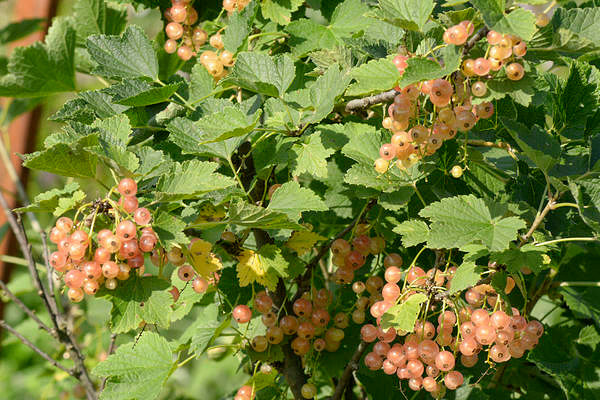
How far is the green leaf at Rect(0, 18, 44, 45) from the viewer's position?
185 cm

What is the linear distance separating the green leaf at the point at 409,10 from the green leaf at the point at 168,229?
0.37 meters

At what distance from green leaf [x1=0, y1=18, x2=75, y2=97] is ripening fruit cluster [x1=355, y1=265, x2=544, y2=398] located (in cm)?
82

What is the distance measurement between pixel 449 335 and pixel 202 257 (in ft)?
1.20

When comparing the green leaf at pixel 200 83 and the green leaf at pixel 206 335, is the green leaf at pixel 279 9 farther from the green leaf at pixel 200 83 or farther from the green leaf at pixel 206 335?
the green leaf at pixel 206 335

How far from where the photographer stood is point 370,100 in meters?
0.93

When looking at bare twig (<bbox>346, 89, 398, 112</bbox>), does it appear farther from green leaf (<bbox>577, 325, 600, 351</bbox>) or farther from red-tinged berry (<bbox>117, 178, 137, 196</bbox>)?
green leaf (<bbox>577, 325, 600, 351</bbox>)

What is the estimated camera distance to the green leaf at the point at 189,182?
77 centimetres

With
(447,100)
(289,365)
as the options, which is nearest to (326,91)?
(447,100)

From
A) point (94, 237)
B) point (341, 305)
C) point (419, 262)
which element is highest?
point (94, 237)

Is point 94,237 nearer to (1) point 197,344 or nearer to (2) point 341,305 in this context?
(1) point 197,344

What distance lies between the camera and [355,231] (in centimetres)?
105

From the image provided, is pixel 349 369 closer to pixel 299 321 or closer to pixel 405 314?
pixel 299 321

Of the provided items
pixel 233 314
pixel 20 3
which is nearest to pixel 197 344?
pixel 233 314

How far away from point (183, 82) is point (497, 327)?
626mm
